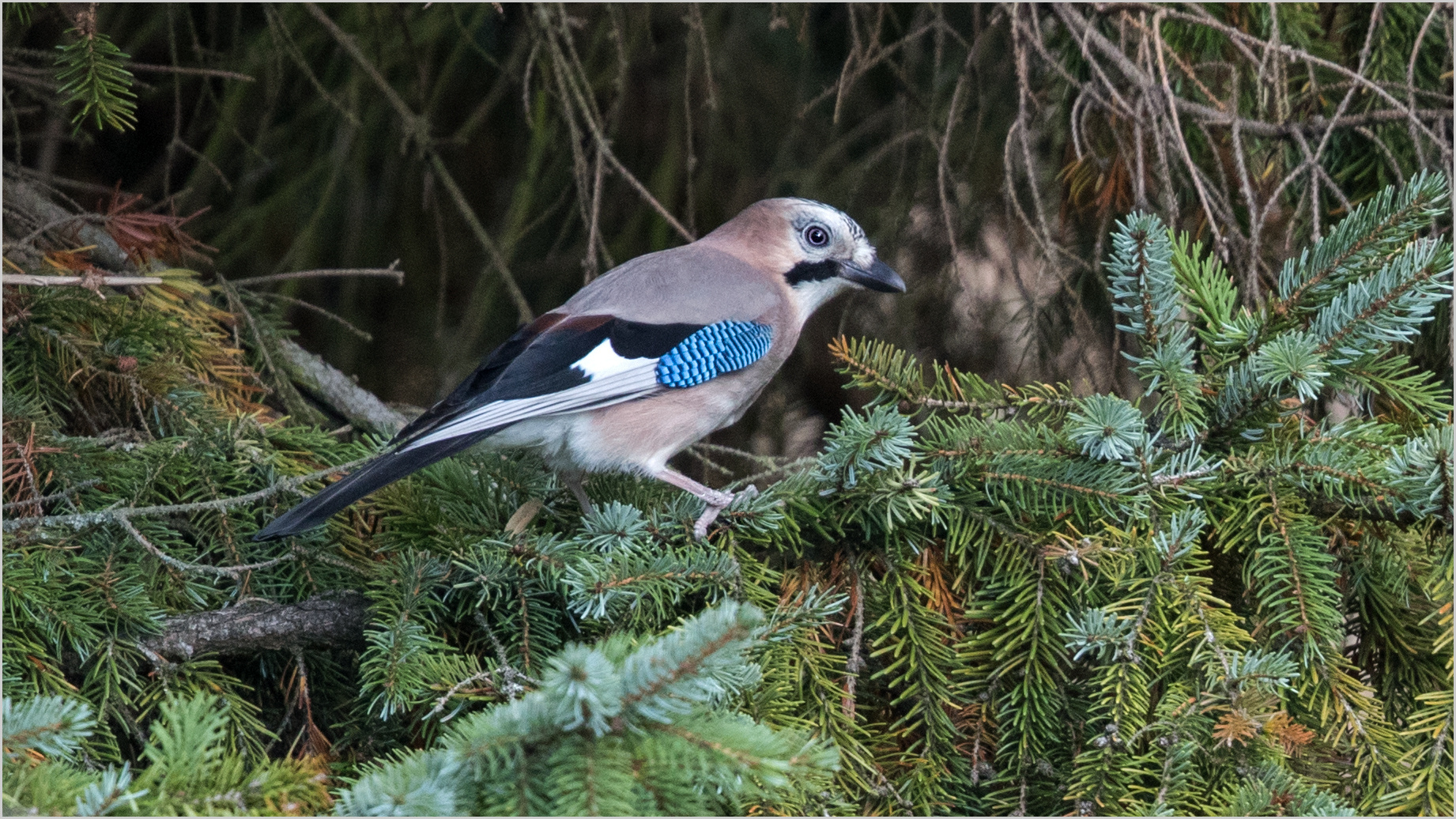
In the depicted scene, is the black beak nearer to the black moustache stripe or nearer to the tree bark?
the black moustache stripe

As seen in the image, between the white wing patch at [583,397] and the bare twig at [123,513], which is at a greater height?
the bare twig at [123,513]

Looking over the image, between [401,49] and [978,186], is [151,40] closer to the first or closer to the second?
[401,49]

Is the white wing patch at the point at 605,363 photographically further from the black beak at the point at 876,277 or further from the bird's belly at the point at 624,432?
the black beak at the point at 876,277

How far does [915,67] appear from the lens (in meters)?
3.82

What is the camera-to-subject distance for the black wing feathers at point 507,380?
71.6 inches

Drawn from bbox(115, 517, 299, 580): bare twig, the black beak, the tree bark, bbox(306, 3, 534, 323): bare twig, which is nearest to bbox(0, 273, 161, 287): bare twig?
bbox(115, 517, 299, 580): bare twig

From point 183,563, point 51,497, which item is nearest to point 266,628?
point 183,563

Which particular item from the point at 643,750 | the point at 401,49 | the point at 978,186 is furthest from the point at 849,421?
the point at 401,49

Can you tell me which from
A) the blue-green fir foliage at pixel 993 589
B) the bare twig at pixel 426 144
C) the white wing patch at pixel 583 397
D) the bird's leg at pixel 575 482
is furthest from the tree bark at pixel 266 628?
the bare twig at pixel 426 144

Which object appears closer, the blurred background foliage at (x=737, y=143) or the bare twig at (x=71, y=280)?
the bare twig at (x=71, y=280)

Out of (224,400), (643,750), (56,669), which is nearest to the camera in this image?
(643,750)

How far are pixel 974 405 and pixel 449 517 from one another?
92 centimetres

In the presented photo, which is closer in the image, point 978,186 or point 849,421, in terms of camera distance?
point 849,421

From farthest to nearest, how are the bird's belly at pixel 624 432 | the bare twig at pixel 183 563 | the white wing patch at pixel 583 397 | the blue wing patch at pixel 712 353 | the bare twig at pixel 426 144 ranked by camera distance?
the bare twig at pixel 426 144 → the blue wing patch at pixel 712 353 → the bird's belly at pixel 624 432 → the white wing patch at pixel 583 397 → the bare twig at pixel 183 563
